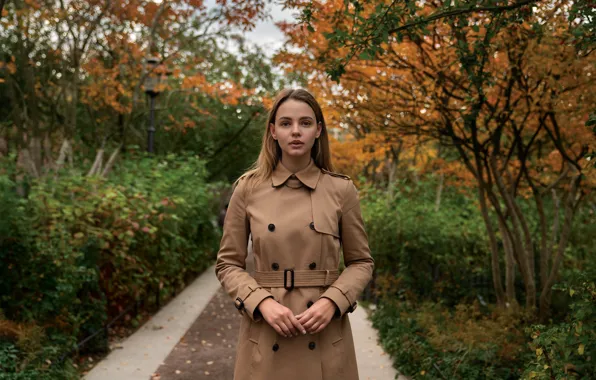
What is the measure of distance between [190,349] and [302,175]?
4.67 m

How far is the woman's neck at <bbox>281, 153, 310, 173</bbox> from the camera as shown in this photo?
8.11ft

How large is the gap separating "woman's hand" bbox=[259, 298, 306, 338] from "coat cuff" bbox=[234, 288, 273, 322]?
54 millimetres

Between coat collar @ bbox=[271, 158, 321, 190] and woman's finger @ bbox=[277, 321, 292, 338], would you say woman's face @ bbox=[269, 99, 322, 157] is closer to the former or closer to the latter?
coat collar @ bbox=[271, 158, 321, 190]

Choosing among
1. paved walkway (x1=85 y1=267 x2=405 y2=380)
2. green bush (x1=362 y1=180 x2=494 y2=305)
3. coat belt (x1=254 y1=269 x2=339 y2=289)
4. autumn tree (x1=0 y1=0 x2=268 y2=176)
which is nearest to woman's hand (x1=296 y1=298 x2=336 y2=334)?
coat belt (x1=254 y1=269 x2=339 y2=289)

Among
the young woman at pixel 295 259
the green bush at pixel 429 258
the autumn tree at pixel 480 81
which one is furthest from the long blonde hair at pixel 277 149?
the green bush at pixel 429 258

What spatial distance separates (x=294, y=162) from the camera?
2475mm

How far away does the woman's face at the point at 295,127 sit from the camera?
238 cm

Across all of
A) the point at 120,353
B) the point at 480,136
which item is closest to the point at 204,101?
the point at 480,136

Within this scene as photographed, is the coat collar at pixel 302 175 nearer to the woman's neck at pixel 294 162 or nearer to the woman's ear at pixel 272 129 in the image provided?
the woman's neck at pixel 294 162

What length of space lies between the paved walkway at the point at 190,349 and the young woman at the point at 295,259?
338 centimetres

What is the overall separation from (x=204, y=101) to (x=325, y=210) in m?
15.0

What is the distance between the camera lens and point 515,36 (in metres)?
5.29

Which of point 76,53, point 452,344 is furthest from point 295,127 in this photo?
point 76,53

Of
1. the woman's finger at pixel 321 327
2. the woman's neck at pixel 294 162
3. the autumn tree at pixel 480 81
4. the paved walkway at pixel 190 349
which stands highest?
the autumn tree at pixel 480 81
